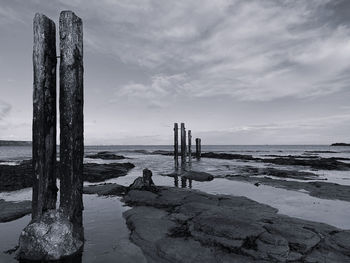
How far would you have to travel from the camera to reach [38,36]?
5238 millimetres

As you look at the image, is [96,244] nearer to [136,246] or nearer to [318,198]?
[136,246]

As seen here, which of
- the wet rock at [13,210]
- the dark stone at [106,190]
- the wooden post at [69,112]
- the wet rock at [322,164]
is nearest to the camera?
the wooden post at [69,112]

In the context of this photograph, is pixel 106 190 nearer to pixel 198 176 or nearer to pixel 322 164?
pixel 198 176

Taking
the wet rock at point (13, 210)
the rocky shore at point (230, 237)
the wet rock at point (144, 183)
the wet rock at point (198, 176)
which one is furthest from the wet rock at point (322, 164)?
the wet rock at point (13, 210)

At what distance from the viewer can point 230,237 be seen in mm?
5234

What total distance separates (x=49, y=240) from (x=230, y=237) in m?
3.30

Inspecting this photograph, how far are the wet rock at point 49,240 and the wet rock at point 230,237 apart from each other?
133 centimetres

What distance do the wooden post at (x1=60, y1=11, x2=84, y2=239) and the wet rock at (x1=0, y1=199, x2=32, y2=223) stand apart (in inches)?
114

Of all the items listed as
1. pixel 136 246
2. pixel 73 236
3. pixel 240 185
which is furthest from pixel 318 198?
pixel 73 236

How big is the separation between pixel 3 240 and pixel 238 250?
4699 millimetres

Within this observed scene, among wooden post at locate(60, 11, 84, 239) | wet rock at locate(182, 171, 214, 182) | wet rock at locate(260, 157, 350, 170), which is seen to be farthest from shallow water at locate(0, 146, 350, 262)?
wet rock at locate(260, 157, 350, 170)

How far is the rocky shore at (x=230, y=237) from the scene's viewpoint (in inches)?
183

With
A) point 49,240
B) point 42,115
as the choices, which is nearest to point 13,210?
point 49,240

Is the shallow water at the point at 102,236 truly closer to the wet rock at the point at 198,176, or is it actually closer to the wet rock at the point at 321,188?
the wet rock at the point at 198,176
